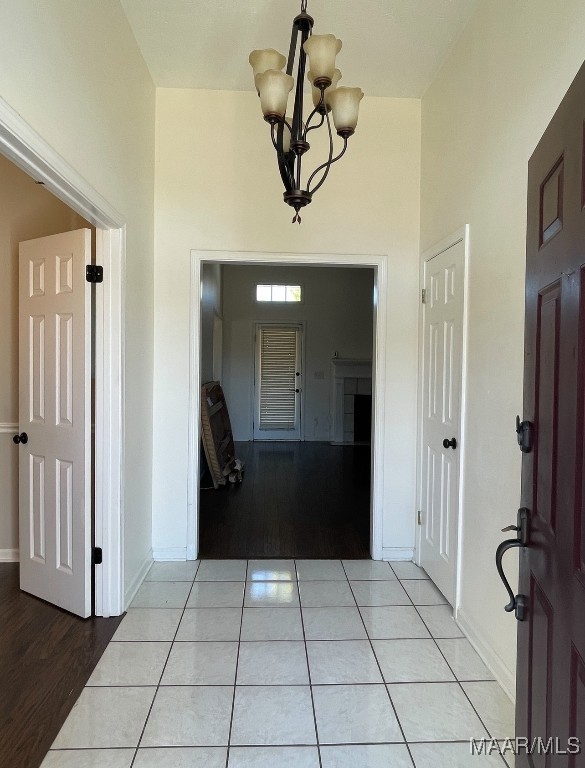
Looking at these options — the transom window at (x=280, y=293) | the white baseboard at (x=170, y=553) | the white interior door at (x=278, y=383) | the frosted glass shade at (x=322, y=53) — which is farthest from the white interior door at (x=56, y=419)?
the transom window at (x=280, y=293)

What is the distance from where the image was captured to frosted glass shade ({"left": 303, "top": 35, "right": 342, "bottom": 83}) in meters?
1.58

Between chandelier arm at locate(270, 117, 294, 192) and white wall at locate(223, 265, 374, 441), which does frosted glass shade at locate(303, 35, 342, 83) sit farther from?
white wall at locate(223, 265, 374, 441)

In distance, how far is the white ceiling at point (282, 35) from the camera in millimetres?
2346

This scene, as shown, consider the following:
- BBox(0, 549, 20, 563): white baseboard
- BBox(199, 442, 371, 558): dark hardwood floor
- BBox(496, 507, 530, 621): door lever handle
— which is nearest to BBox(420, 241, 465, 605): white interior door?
BBox(199, 442, 371, 558): dark hardwood floor

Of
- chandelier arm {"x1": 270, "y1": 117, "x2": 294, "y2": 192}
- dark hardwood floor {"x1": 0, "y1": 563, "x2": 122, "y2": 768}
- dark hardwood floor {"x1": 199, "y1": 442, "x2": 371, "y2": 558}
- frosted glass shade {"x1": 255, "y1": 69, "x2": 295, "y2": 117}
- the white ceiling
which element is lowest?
dark hardwood floor {"x1": 0, "y1": 563, "x2": 122, "y2": 768}

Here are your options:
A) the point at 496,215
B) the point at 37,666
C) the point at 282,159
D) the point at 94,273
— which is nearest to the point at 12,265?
the point at 94,273

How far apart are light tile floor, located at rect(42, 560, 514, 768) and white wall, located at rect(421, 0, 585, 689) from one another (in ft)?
1.06

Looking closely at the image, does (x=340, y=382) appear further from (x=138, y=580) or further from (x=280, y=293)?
(x=138, y=580)

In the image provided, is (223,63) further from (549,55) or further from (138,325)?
(549,55)

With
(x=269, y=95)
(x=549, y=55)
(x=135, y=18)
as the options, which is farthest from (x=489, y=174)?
(x=135, y=18)

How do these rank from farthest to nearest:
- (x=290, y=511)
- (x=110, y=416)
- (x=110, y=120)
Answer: (x=290, y=511) → (x=110, y=416) → (x=110, y=120)

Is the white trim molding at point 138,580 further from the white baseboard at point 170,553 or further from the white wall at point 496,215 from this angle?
the white wall at point 496,215

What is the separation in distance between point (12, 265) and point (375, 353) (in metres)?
2.50

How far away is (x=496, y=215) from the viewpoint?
6.81 ft
